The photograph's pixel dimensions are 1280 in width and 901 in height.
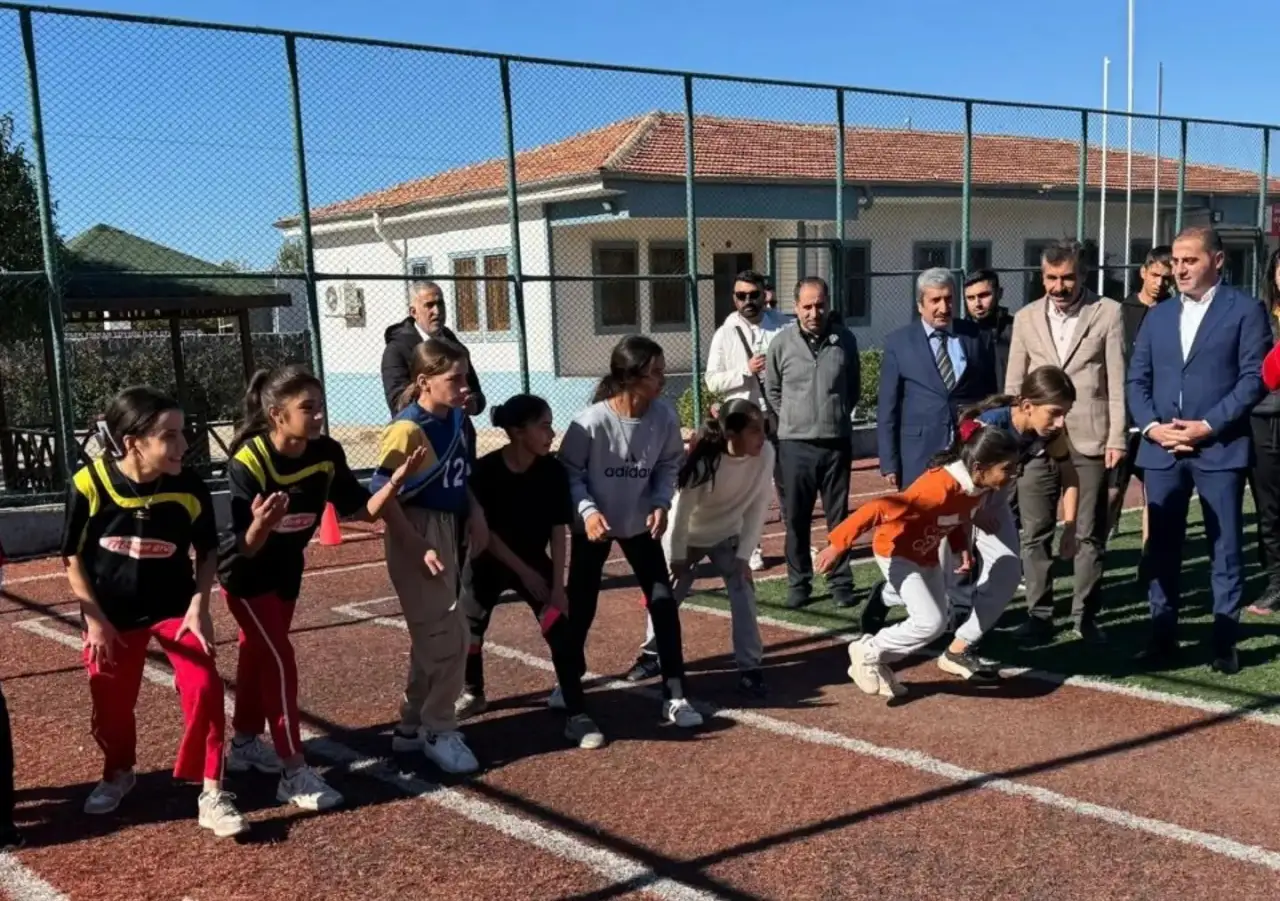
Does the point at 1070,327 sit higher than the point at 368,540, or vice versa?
the point at 1070,327

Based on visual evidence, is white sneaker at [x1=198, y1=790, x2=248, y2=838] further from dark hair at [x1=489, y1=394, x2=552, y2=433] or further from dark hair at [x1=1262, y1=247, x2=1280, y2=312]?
dark hair at [x1=1262, y1=247, x2=1280, y2=312]

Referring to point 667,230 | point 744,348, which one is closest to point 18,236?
point 744,348

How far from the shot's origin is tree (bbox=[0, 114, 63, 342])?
9656mm

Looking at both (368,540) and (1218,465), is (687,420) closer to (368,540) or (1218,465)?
(368,540)

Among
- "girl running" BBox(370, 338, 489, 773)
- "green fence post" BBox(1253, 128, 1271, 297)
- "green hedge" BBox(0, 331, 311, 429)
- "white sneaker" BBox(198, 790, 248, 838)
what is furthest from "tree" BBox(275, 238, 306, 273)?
"green fence post" BBox(1253, 128, 1271, 297)

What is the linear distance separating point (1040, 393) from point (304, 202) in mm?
6060

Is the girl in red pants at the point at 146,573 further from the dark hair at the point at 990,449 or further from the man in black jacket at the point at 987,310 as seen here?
the man in black jacket at the point at 987,310

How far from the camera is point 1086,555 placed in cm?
605

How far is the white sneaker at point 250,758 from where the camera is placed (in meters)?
4.42

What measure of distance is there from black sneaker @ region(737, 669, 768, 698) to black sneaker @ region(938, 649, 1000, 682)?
0.92 meters

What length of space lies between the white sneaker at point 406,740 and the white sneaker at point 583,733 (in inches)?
23.9

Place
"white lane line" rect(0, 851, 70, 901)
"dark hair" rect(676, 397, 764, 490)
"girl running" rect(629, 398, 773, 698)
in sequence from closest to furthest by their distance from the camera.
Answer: "white lane line" rect(0, 851, 70, 901), "dark hair" rect(676, 397, 764, 490), "girl running" rect(629, 398, 773, 698)

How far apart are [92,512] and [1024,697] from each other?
155 inches

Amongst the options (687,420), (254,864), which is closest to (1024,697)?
(254,864)
